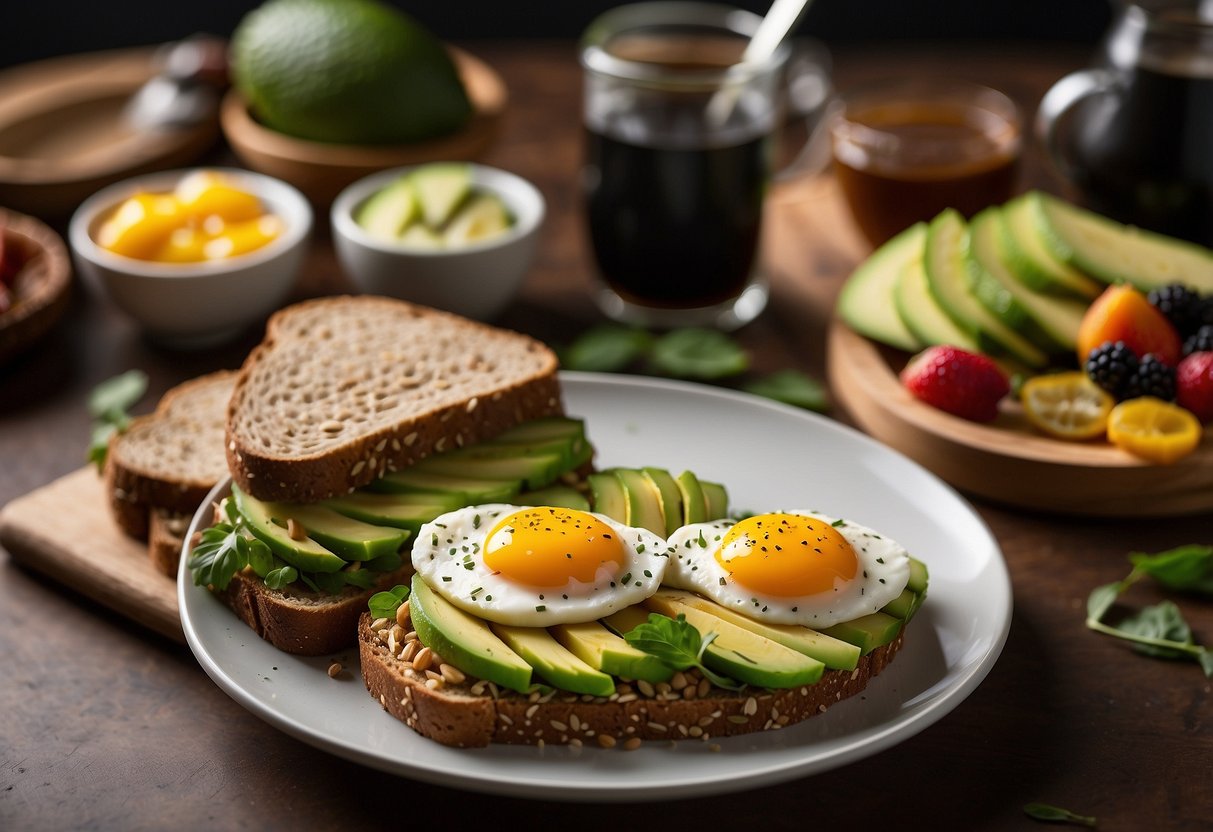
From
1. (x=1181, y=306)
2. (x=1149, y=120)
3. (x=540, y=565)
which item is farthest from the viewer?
(x=1149, y=120)

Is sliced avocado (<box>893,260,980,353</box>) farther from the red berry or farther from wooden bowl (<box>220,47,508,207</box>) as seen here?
wooden bowl (<box>220,47,508,207</box>)

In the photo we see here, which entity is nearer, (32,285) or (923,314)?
(923,314)

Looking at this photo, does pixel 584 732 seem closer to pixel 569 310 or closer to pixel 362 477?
pixel 362 477

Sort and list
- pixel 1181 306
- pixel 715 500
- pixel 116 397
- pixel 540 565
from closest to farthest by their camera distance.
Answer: pixel 540 565, pixel 715 500, pixel 1181 306, pixel 116 397

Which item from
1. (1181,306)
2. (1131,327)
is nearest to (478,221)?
(1131,327)

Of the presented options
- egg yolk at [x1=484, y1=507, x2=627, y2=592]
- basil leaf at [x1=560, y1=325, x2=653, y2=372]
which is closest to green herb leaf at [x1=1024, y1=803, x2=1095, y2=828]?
egg yolk at [x1=484, y1=507, x2=627, y2=592]

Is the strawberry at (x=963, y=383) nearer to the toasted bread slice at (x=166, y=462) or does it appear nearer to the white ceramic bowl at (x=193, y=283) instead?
the toasted bread slice at (x=166, y=462)

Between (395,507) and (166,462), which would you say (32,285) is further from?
(395,507)
